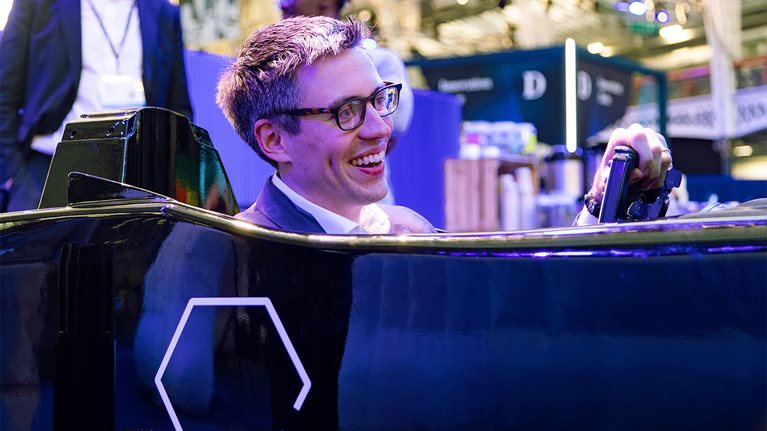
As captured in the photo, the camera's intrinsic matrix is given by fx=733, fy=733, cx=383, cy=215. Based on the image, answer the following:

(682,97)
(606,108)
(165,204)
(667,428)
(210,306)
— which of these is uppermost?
(682,97)

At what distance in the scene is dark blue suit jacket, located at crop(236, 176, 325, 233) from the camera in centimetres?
108

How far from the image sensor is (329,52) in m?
1.16

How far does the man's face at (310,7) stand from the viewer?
1.93 metres

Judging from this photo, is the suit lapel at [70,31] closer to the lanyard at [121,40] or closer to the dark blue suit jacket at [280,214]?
the lanyard at [121,40]

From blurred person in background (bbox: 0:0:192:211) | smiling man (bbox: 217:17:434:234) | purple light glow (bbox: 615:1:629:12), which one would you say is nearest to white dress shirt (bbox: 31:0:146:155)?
blurred person in background (bbox: 0:0:192:211)

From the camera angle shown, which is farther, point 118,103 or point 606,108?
point 606,108

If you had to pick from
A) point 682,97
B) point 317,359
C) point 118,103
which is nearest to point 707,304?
point 317,359

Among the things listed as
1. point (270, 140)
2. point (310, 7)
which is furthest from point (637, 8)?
point (270, 140)

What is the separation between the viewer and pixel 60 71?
82.5 inches

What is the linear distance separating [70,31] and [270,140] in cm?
122

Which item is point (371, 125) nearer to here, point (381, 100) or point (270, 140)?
point (381, 100)

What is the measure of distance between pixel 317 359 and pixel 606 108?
25.6ft

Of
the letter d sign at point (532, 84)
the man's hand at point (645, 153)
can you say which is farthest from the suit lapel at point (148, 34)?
the letter d sign at point (532, 84)

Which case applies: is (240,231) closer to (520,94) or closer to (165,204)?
(165,204)
